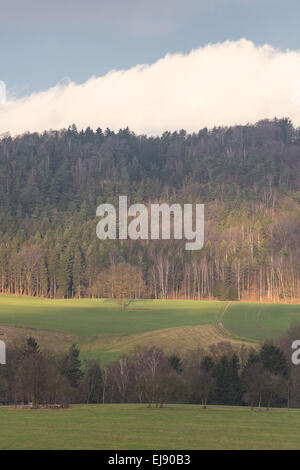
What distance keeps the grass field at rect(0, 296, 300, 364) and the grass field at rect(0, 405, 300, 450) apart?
2851 centimetres

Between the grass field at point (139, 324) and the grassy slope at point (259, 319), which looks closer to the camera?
the grass field at point (139, 324)

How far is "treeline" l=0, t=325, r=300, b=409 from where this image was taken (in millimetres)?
53062

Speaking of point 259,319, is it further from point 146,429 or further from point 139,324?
point 146,429

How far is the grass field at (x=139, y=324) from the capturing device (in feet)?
276

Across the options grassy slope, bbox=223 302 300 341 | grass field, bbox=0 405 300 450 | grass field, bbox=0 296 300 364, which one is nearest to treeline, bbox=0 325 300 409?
grass field, bbox=0 405 300 450

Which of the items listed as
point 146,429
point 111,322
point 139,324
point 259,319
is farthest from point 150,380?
point 259,319

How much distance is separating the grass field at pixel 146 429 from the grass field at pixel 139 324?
2851cm

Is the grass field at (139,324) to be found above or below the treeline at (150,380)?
above

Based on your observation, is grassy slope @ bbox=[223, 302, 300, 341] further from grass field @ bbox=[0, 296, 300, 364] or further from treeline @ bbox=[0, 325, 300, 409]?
treeline @ bbox=[0, 325, 300, 409]

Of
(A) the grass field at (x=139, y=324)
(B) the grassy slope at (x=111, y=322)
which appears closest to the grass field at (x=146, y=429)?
(A) the grass field at (x=139, y=324)

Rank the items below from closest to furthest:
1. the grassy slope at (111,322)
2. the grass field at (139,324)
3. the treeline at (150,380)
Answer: the treeline at (150,380) → the grass field at (139,324) → the grassy slope at (111,322)

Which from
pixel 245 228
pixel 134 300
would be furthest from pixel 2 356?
pixel 245 228

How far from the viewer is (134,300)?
467 ft

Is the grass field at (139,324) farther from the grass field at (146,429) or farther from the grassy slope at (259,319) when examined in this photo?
the grass field at (146,429)
